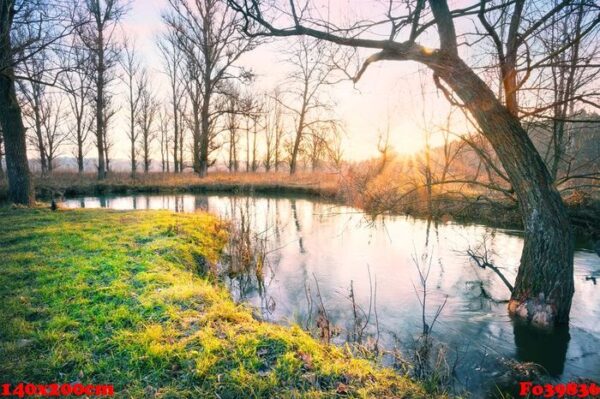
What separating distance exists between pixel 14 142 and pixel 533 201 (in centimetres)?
1172

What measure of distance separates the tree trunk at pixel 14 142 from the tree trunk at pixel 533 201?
10.4 metres

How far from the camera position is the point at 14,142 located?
8.74 meters

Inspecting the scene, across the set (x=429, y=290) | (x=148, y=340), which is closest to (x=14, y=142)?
(x=148, y=340)

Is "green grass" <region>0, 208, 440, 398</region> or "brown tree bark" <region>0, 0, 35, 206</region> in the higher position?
"brown tree bark" <region>0, 0, 35, 206</region>

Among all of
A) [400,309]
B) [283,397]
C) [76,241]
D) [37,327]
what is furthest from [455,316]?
[76,241]

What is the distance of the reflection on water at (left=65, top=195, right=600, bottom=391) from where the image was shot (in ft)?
12.3

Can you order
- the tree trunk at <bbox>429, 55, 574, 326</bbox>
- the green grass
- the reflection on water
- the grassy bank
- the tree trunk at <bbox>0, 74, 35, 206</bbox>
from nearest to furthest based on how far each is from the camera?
the green grass < the reflection on water < the tree trunk at <bbox>429, 55, 574, 326</bbox> < the tree trunk at <bbox>0, 74, 35, 206</bbox> < the grassy bank

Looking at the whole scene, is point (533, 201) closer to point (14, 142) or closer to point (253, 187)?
point (14, 142)

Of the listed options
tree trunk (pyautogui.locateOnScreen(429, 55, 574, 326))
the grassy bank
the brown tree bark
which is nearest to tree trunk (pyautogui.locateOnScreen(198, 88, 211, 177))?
the grassy bank

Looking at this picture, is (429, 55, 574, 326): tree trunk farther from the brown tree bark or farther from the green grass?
the brown tree bark

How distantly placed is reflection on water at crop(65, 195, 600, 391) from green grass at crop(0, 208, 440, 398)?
3.82 ft

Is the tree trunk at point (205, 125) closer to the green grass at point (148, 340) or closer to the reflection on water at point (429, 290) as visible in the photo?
the reflection on water at point (429, 290)

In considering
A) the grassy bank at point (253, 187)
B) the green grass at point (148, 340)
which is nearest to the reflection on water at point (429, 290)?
the green grass at point (148, 340)

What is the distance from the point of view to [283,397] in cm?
221
